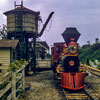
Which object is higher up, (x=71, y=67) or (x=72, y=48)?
(x=72, y=48)

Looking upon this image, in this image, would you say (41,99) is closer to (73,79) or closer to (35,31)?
(73,79)

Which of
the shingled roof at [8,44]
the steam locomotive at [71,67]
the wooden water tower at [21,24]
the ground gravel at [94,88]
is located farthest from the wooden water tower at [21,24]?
the ground gravel at [94,88]

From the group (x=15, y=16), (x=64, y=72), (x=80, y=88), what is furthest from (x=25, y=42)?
(x=80, y=88)

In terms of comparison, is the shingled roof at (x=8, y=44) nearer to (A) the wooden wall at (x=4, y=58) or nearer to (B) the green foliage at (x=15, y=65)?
(A) the wooden wall at (x=4, y=58)

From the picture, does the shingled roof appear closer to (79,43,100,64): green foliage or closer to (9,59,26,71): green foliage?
(9,59,26,71): green foliage

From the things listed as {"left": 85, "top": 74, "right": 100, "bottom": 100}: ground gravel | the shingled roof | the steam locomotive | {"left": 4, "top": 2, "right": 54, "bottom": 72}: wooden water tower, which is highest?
{"left": 4, "top": 2, "right": 54, "bottom": 72}: wooden water tower

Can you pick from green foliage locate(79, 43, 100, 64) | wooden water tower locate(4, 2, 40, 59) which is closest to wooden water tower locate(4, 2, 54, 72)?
wooden water tower locate(4, 2, 40, 59)

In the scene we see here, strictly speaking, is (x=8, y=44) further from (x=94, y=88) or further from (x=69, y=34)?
(x=94, y=88)

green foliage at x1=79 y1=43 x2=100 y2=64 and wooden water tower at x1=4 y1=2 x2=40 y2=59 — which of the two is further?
green foliage at x1=79 y1=43 x2=100 y2=64

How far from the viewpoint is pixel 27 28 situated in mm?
15867

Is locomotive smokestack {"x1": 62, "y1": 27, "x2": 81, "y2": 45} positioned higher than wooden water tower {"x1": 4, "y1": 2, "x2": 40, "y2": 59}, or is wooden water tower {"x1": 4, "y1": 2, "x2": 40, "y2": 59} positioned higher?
wooden water tower {"x1": 4, "y1": 2, "x2": 40, "y2": 59}

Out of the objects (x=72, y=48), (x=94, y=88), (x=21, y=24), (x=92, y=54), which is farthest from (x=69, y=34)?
(x=92, y=54)

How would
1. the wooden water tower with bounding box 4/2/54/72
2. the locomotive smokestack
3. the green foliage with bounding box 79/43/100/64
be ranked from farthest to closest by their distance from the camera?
the green foliage with bounding box 79/43/100/64, the wooden water tower with bounding box 4/2/54/72, the locomotive smokestack

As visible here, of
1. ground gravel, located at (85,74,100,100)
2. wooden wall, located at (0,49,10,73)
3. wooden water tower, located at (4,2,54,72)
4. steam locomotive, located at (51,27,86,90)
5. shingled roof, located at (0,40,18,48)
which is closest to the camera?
ground gravel, located at (85,74,100,100)
